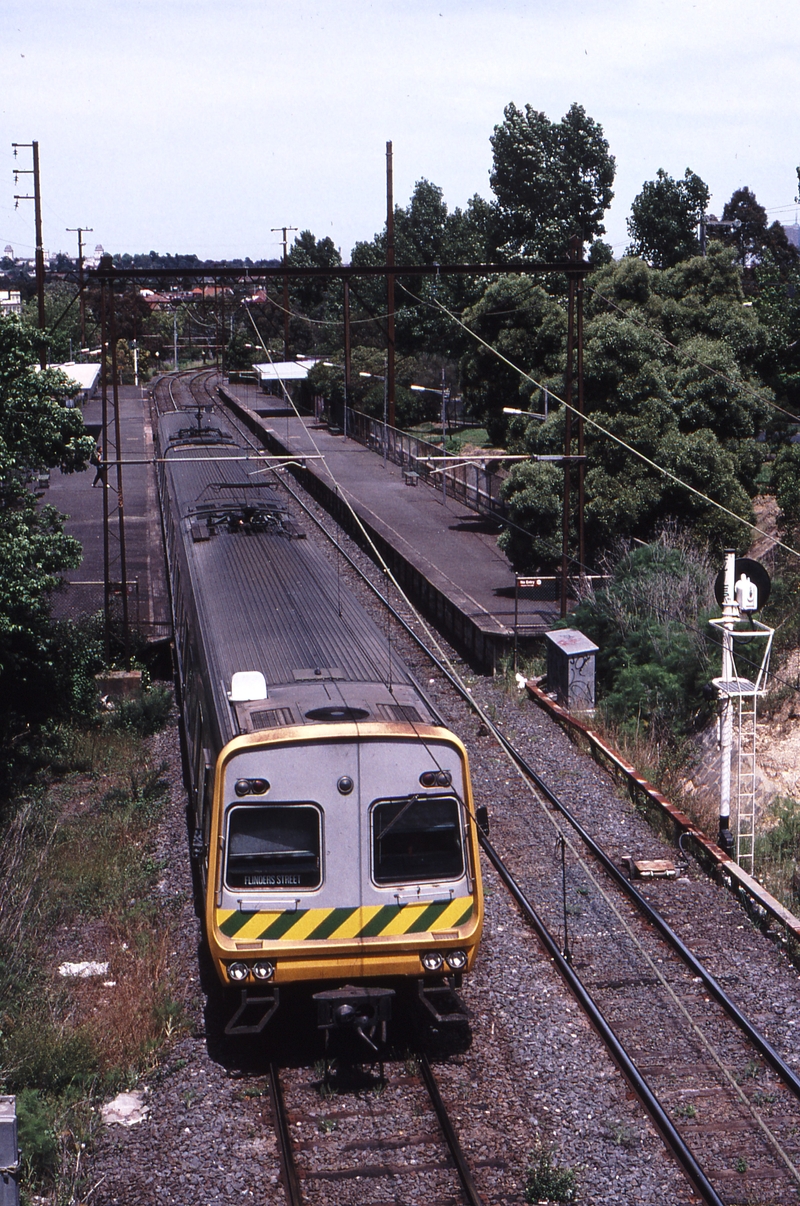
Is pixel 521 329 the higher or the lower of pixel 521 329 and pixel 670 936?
the higher

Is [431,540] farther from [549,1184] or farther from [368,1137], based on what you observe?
[549,1184]

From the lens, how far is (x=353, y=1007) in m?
7.92

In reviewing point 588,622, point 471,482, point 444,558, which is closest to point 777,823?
point 588,622

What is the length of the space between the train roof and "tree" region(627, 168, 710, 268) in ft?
122

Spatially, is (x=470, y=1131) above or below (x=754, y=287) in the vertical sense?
below

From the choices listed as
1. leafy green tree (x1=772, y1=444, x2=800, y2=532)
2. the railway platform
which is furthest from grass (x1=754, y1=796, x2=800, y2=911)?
leafy green tree (x1=772, y1=444, x2=800, y2=532)

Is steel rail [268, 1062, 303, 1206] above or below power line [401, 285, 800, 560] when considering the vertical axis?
below

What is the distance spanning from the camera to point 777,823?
46.8 feet

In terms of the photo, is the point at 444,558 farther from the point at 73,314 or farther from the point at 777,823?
the point at 73,314

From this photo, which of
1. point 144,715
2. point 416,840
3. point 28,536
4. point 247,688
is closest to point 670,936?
point 416,840

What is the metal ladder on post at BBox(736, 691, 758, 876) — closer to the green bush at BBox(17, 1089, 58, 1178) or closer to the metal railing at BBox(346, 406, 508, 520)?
the green bush at BBox(17, 1089, 58, 1178)

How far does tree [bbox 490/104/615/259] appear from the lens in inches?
1689

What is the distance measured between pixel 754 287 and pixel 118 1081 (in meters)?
61.1

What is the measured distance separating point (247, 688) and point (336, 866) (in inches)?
56.8
